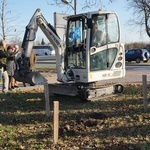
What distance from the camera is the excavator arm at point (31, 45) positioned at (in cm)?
937

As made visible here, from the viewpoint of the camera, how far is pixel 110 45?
10453 millimetres

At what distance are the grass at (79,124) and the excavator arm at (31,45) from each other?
2.93ft

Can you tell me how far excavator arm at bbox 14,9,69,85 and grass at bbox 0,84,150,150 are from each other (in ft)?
2.93

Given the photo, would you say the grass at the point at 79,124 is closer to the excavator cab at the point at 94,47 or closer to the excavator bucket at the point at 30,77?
→ the excavator bucket at the point at 30,77

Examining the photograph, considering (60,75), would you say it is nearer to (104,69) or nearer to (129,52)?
(104,69)

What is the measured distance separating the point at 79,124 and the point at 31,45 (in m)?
3.25

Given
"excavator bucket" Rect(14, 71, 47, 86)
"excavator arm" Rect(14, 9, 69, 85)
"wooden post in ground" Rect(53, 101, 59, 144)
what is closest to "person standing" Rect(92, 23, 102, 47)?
"excavator arm" Rect(14, 9, 69, 85)

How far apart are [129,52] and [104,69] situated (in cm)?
3107

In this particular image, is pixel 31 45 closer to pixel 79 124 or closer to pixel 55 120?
pixel 79 124

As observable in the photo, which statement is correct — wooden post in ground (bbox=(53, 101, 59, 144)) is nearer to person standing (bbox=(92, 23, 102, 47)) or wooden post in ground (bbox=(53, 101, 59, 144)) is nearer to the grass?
the grass

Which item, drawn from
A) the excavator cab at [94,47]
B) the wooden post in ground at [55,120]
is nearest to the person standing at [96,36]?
the excavator cab at [94,47]

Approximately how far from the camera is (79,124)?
7.45m

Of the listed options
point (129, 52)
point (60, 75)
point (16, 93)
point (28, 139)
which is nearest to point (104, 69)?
point (60, 75)

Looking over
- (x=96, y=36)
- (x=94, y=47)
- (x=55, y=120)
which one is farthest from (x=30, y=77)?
(x=55, y=120)
